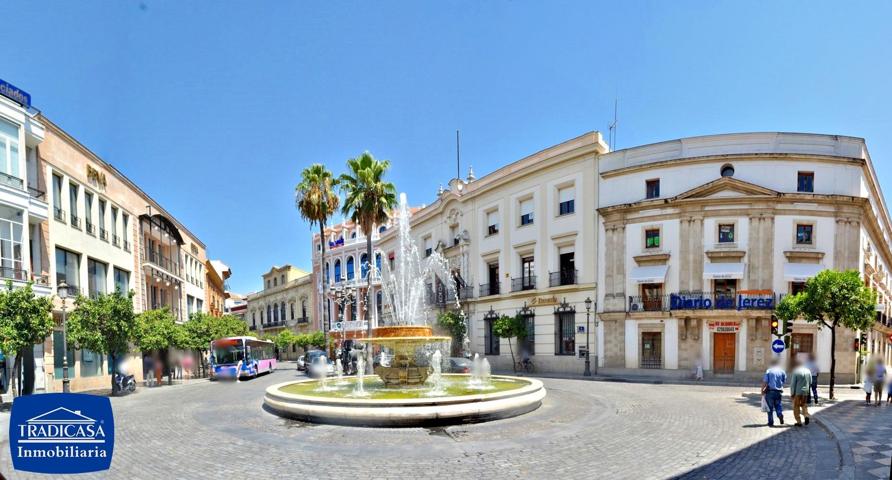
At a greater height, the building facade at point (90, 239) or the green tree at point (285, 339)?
the building facade at point (90, 239)

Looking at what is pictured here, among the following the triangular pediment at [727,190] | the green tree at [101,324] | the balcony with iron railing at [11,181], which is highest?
the triangular pediment at [727,190]

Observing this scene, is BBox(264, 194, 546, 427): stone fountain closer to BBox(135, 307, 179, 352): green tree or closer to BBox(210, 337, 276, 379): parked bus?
BBox(135, 307, 179, 352): green tree

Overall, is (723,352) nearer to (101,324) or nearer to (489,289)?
(489,289)

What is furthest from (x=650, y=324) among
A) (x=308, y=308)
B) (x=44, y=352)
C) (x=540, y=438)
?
(x=308, y=308)

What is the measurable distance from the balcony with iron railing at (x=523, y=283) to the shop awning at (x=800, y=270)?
1343 cm

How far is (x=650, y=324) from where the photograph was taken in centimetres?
2584

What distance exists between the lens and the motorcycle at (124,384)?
2062 cm

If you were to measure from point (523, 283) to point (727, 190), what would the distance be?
42.7 feet

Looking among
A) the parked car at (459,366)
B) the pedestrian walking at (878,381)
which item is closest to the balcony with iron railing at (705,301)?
the pedestrian walking at (878,381)

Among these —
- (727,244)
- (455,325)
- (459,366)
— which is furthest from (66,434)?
(455,325)

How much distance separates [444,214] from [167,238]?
840 inches

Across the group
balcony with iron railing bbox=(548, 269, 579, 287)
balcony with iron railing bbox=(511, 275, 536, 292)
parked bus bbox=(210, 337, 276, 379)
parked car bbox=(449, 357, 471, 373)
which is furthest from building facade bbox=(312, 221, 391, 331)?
parked car bbox=(449, 357, 471, 373)

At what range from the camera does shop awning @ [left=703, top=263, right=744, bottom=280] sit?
2409cm

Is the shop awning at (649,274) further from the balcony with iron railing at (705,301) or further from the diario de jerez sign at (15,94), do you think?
the diario de jerez sign at (15,94)
